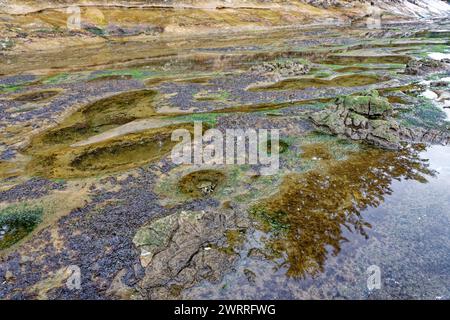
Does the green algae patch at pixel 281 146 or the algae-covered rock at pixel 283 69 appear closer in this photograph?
the green algae patch at pixel 281 146

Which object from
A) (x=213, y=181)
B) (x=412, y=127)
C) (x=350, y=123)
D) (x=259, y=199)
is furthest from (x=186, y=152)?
(x=412, y=127)

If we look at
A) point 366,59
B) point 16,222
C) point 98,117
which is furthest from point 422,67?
point 16,222

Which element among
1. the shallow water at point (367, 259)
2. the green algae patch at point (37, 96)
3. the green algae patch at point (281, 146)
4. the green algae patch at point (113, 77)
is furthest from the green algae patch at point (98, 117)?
the shallow water at point (367, 259)

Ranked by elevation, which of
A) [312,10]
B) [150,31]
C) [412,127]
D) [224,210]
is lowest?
[224,210]

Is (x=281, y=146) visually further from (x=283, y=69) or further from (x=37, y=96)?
(x=37, y=96)

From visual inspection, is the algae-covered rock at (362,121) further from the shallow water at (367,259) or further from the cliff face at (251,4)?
the cliff face at (251,4)

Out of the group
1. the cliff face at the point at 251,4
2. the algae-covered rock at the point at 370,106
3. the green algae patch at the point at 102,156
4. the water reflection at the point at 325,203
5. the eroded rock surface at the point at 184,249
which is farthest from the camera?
the cliff face at the point at 251,4

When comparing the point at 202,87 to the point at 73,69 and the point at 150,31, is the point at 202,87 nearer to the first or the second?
the point at 73,69

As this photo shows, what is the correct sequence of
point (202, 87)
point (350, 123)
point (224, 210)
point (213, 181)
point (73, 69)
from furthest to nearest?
point (73, 69), point (202, 87), point (350, 123), point (213, 181), point (224, 210)
